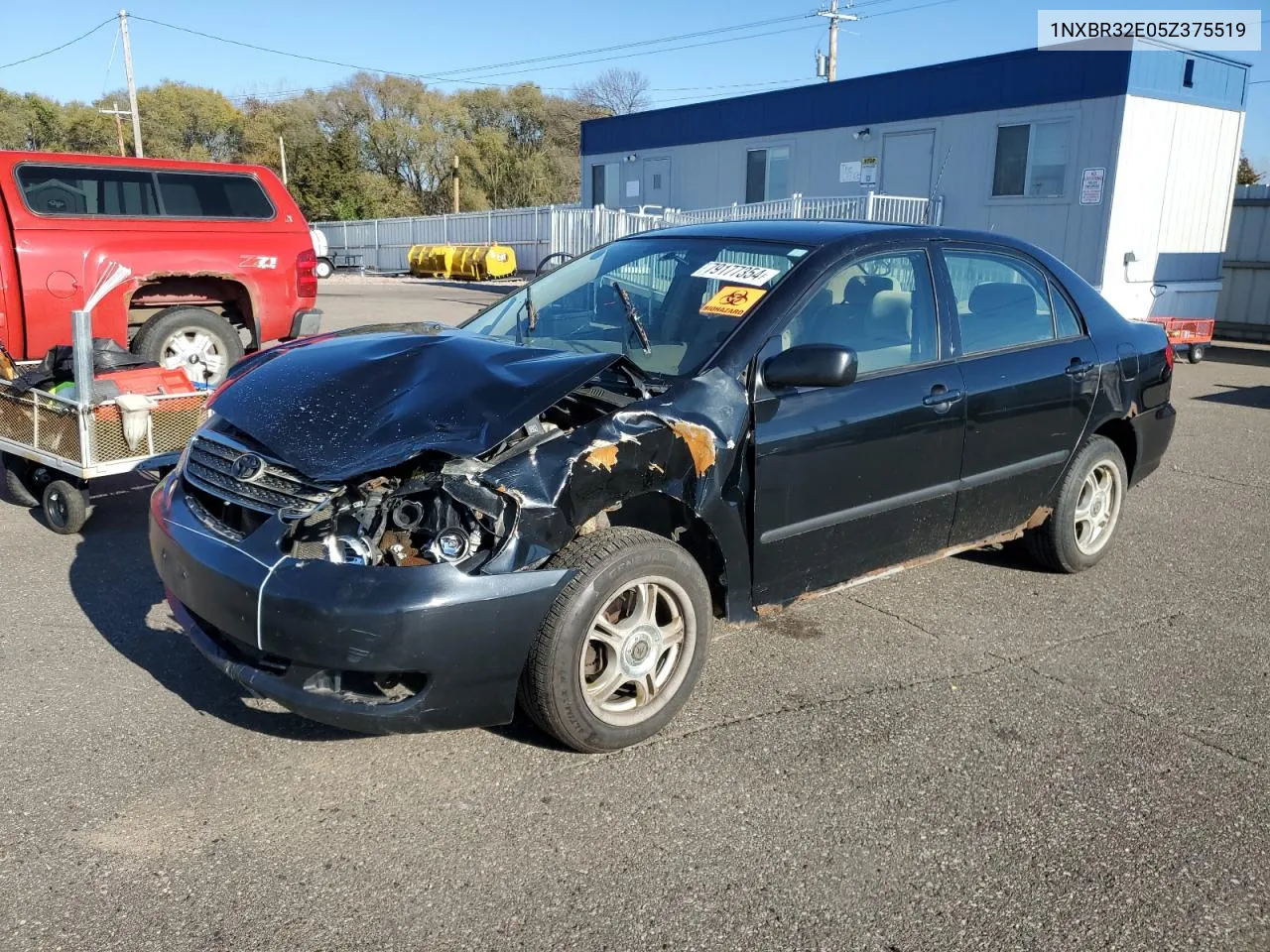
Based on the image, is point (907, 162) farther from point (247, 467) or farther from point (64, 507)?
point (247, 467)

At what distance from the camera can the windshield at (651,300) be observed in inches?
152

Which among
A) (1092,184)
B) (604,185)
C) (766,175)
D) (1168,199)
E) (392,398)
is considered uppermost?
(766,175)

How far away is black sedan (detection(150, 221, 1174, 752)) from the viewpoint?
9.87 feet

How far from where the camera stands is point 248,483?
10.9ft

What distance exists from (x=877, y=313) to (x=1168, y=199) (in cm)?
1560

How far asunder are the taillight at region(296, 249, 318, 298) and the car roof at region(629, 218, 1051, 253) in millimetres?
5281

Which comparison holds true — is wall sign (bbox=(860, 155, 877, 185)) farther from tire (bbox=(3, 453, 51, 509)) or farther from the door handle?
tire (bbox=(3, 453, 51, 509))

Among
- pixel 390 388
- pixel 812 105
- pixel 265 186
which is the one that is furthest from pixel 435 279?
pixel 390 388

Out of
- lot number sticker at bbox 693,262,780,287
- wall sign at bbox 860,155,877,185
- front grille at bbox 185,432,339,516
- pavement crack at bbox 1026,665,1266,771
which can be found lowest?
pavement crack at bbox 1026,665,1266,771

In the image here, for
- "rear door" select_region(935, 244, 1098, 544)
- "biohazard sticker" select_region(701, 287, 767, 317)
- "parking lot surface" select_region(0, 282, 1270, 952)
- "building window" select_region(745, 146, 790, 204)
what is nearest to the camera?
"parking lot surface" select_region(0, 282, 1270, 952)

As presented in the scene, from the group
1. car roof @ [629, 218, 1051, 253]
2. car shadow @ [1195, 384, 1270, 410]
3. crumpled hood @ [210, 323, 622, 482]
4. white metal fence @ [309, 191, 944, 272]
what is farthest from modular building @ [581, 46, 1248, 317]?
crumpled hood @ [210, 323, 622, 482]

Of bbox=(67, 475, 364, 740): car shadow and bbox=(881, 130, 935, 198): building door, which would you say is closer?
bbox=(67, 475, 364, 740): car shadow

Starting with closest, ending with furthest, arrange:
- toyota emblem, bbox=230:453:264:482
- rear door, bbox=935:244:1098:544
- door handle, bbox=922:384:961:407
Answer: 1. toyota emblem, bbox=230:453:264:482
2. door handle, bbox=922:384:961:407
3. rear door, bbox=935:244:1098:544

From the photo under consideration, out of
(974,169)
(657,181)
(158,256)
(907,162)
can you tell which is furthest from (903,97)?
(158,256)
